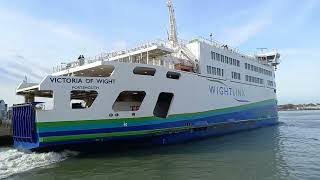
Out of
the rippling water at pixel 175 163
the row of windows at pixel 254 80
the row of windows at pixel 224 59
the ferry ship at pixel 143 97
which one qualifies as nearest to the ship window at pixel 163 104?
the ferry ship at pixel 143 97

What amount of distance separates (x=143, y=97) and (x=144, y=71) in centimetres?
146

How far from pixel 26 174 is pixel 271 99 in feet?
94.6

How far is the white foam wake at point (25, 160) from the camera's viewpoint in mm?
13908

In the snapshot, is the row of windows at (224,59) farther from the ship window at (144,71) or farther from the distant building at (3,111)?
the distant building at (3,111)

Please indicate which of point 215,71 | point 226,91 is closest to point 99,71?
point 215,71

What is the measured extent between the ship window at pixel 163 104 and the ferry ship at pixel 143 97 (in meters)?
0.06

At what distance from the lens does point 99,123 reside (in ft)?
54.9

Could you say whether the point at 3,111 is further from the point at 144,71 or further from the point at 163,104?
the point at 144,71

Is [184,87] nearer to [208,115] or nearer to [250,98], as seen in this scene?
[208,115]

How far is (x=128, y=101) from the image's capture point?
2027 cm

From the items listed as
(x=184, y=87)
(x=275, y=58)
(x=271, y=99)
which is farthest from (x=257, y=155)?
(x=275, y=58)

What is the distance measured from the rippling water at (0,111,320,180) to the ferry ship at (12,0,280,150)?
871 mm

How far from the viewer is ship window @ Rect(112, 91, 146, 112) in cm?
1947

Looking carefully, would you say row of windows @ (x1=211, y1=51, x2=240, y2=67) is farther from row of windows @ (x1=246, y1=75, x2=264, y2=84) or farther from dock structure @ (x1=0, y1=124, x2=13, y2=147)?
dock structure @ (x1=0, y1=124, x2=13, y2=147)
